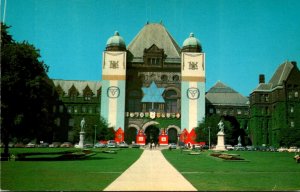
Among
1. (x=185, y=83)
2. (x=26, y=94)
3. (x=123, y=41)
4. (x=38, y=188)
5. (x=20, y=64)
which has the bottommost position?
(x=38, y=188)

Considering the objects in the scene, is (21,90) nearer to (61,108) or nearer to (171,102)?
(171,102)

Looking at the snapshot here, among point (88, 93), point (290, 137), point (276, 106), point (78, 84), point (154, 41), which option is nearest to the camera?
point (290, 137)

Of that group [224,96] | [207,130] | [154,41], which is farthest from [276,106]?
[154,41]

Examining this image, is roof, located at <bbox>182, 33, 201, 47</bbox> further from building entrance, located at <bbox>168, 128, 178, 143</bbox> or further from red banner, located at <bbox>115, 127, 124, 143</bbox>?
red banner, located at <bbox>115, 127, 124, 143</bbox>

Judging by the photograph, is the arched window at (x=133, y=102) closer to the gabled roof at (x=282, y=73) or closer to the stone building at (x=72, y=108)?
the stone building at (x=72, y=108)

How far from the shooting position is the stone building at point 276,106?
106 metres

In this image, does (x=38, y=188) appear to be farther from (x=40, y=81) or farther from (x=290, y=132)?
(x=290, y=132)

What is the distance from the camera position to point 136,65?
111688 millimetres

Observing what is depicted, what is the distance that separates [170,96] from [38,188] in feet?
306

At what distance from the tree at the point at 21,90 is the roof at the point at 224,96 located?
3516 inches

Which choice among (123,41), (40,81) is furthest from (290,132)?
(40,81)

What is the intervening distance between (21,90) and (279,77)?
87.2m

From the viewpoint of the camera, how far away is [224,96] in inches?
5039

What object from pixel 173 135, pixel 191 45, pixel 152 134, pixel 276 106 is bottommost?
pixel 173 135
